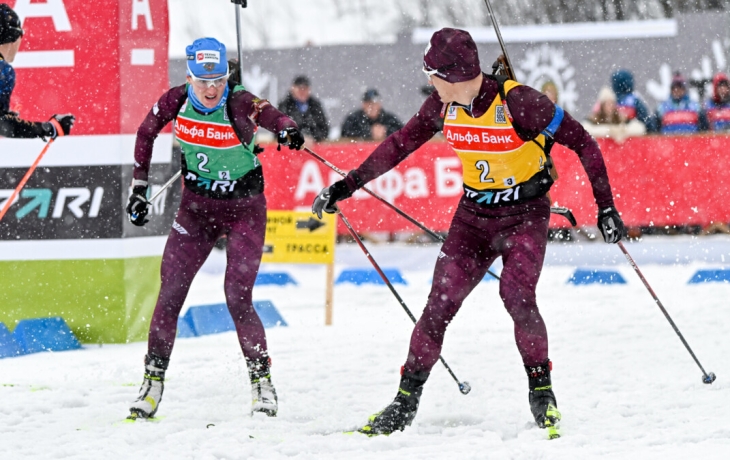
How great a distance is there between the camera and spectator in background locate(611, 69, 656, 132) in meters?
13.3

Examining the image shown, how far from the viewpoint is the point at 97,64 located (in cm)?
823

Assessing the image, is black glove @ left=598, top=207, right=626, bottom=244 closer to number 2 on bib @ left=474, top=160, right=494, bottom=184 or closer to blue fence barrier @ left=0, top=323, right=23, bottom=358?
number 2 on bib @ left=474, top=160, right=494, bottom=184

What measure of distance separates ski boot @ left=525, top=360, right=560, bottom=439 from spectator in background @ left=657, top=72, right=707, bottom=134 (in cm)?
816

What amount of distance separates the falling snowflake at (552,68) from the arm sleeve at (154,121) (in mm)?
11692

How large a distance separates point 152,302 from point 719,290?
16.0 feet

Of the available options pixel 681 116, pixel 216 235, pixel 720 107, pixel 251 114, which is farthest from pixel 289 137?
pixel 720 107

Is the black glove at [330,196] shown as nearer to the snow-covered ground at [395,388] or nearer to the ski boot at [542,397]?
the snow-covered ground at [395,388]

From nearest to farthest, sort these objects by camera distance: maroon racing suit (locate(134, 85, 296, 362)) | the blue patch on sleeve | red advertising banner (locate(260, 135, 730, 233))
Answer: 1. maroon racing suit (locate(134, 85, 296, 362))
2. the blue patch on sleeve
3. red advertising banner (locate(260, 135, 730, 233))

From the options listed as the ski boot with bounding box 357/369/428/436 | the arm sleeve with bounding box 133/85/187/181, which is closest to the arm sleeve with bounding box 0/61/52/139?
the arm sleeve with bounding box 133/85/187/181

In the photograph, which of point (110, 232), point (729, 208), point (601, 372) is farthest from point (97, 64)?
point (729, 208)

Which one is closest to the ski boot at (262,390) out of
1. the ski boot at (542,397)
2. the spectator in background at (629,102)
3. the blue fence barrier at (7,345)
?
the ski boot at (542,397)

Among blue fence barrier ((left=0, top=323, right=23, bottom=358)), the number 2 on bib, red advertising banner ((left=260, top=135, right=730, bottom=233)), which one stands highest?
the number 2 on bib

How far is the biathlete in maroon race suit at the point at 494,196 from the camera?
17.5ft

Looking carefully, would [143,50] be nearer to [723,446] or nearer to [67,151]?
[67,151]
